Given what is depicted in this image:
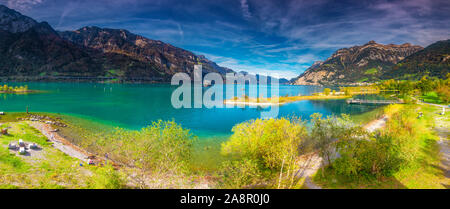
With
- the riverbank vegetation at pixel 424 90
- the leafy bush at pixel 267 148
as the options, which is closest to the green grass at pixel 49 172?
the leafy bush at pixel 267 148

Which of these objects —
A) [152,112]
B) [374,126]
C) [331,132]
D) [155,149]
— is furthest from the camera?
[152,112]

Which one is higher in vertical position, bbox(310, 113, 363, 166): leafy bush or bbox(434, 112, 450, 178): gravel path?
bbox(310, 113, 363, 166): leafy bush

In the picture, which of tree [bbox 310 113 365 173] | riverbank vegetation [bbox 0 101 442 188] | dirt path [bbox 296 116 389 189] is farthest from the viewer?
tree [bbox 310 113 365 173]

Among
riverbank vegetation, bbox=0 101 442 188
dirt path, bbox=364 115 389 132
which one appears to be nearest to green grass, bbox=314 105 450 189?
riverbank vegetation, bbox=0 101 442 188

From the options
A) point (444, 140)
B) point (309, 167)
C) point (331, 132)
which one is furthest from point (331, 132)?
point (444, 140)

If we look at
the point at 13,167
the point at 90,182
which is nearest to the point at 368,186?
the point at 90,182

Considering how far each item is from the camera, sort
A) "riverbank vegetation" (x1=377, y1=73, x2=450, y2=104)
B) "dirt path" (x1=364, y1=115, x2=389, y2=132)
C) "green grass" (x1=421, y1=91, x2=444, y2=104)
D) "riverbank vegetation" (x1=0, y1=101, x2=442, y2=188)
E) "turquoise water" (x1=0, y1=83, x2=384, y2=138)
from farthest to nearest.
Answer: "riverbank vegetation" (x1=377, y1=73, x2=450, y2=104)
"green grass" (x1=421, y1=91, x2=444, y2=104)
"turquoise water" (x1=0, y1=83, x2=384, y2=138)
"dirt path" (x1=364, y1=115, x2=389, y2=132)
"riverbank vegetation" (x1=0, y1=101, x2=442, y2=188)

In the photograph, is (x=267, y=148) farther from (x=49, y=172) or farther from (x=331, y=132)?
(x=49, y=172)

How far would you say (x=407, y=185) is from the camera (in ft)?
63.6

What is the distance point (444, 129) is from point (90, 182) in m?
62.8

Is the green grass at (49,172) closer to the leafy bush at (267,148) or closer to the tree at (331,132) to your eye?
the leafy bush at (267,148)

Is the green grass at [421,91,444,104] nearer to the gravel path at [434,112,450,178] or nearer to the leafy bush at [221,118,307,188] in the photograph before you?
the gravel path at [434,112,450,178]

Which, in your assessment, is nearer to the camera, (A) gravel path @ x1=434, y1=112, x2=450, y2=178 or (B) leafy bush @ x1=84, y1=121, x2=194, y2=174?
(B) leafy bush @ x1=84, y1=121, x2=194, y2=174

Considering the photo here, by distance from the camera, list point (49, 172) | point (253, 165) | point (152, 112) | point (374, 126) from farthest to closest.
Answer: point (152, 112) < point (374, 126) < point (49, 172) < point (253, 165)
